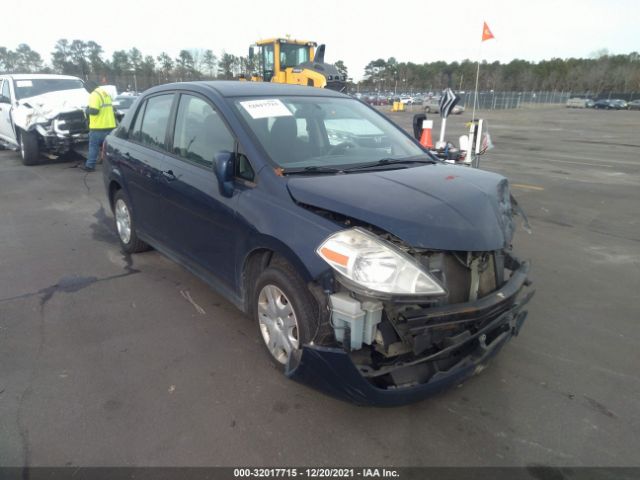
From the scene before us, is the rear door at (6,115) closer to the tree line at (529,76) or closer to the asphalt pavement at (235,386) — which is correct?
the asphalt pavement at (235,386)

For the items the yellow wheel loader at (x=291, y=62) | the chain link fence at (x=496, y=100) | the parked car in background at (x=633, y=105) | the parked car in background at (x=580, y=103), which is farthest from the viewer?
the parked car in background at (x=580, y=103)

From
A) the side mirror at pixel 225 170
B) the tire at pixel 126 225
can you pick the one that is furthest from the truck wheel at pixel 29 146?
the side mirror at pixel 225 170

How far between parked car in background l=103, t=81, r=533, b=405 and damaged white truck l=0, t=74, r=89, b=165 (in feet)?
26.9

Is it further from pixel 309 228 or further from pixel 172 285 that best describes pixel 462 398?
pixel 172 285

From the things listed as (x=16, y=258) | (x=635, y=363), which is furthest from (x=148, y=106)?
(x=635, y=363)

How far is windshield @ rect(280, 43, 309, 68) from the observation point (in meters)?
17.0

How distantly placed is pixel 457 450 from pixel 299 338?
103 centimetres

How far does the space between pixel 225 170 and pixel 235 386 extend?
1391 millimetres

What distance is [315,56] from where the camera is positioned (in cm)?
1733

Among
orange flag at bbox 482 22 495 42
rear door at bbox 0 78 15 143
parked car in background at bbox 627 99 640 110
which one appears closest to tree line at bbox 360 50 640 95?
parked car in background at bbox 627 99 640 110

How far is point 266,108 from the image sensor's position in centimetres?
343

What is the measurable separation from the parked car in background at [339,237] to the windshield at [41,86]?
9.47 meters

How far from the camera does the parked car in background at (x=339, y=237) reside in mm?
2350

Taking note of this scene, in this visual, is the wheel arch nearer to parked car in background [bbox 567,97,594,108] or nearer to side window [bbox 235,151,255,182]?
side window [bbox 235,151,255,182]
